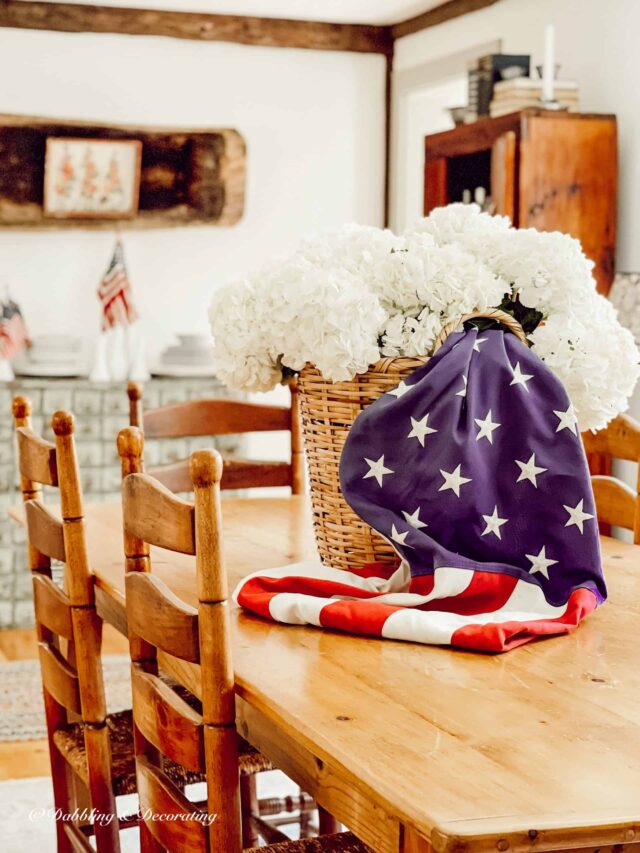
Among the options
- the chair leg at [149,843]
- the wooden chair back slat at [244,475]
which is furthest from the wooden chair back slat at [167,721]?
the wooden chair back slat at [244,475]

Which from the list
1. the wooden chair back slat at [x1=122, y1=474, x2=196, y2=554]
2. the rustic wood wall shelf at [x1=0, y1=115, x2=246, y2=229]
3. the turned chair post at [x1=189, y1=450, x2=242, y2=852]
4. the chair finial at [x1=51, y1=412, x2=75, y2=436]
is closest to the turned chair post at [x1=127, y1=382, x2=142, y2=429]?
the chair finial at [x1=51, y1=412, x2=75, y2=436]

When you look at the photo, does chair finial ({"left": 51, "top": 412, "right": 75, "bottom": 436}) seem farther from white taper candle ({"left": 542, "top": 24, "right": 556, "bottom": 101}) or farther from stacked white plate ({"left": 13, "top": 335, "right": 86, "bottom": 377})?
stacked white plate ({"left": 13, "top": 335, "right": 86, "bottom": 377})

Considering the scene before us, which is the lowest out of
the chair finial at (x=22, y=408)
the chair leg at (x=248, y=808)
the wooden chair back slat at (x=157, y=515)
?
the chair leg at (x=248, y=808)

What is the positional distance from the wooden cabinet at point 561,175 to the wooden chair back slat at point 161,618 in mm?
2636

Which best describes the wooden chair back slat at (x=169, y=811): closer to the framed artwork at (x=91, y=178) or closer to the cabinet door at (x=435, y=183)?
the cabinet door at (x=435, y=183)

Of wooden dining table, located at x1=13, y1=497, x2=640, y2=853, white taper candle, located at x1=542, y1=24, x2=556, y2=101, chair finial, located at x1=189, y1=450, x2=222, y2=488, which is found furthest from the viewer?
white taper candle, located at x1=542, y1=24, x2=556, y2=101

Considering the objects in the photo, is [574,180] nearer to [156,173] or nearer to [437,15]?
[437,15]

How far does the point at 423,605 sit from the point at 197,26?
4.28m

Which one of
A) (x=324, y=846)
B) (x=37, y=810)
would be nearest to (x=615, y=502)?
(x=324, y=846)

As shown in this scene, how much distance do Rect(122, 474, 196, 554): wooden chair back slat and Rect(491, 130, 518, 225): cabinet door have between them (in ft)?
8.77

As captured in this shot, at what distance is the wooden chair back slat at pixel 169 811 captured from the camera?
1.47 meters

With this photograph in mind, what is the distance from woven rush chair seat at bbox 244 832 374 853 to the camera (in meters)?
1.69

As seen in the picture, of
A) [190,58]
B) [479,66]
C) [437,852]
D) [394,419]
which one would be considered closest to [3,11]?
[190,58]

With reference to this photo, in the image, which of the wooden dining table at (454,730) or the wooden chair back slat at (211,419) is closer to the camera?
the wooden dining table at (454,730)
